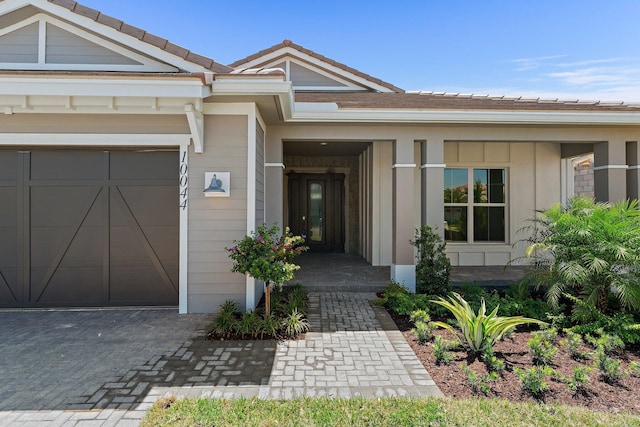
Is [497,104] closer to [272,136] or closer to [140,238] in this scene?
[272,136]

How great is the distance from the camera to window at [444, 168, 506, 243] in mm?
7945

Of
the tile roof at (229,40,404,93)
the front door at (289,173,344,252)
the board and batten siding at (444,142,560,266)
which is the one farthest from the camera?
the front door at (289,173,344,252)

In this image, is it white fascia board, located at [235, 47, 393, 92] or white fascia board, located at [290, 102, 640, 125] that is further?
white fascia board, located at [235, 47, 393, 92]

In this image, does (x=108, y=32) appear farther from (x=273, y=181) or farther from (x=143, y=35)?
(x=273, y=181)

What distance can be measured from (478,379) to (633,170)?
574 centimetres

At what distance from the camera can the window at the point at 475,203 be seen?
313 inches

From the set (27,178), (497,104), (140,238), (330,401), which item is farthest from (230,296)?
(497,104)

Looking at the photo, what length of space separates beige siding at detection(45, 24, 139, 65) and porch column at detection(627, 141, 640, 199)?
339 inches

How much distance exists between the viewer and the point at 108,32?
4449 millimetres

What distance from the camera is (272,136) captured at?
19.4 ft

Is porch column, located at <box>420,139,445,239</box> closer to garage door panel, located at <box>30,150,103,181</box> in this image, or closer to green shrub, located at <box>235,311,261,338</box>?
green shrub, located at <box>235,311,261,338</box>

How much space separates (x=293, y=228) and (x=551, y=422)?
27.6 ft

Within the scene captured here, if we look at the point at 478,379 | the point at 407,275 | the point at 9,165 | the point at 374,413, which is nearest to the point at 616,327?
the point at 478,379

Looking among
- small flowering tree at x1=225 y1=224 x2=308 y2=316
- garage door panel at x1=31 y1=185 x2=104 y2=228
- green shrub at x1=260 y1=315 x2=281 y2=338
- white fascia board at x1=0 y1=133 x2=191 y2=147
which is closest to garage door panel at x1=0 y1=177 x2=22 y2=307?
garage door panel at x1=31 y1=185 x2=104 y2=228
